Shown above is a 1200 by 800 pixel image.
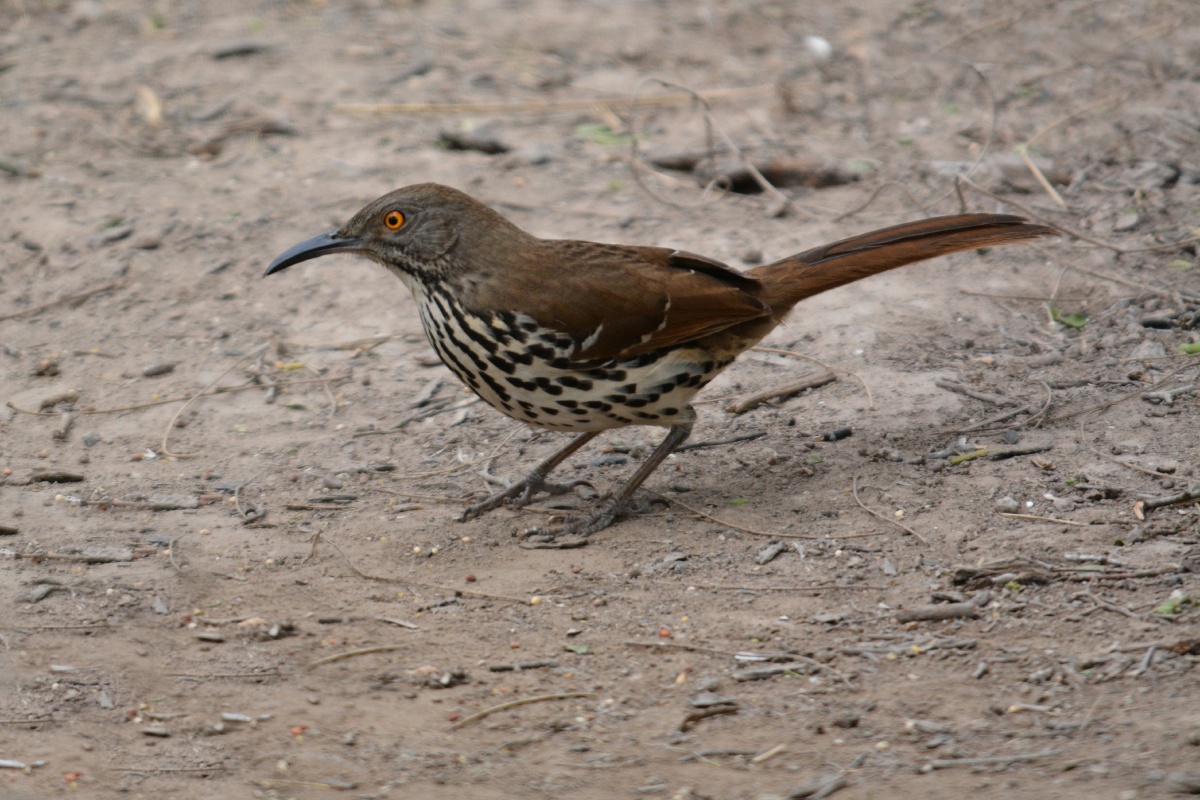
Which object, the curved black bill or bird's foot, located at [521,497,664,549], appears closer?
bird's foot, located at [521,497,664,549]

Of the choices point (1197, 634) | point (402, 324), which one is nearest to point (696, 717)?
point (1197, 634)

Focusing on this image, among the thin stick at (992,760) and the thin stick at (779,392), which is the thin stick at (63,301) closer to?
the thin stick at (779,392)

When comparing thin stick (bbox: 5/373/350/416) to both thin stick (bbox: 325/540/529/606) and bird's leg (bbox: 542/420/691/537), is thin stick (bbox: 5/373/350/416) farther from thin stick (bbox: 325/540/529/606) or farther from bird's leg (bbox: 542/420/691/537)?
bird's leg (bbox: 542/420/691/537)

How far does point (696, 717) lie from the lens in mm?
3434

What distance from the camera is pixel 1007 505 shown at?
4309 mm

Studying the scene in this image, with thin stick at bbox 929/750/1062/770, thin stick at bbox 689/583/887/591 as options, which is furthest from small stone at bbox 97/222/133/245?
thin stick at bbox 929/750/1062/770

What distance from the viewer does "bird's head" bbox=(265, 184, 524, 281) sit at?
4.52 metres

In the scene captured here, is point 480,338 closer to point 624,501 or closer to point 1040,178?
point 624,501

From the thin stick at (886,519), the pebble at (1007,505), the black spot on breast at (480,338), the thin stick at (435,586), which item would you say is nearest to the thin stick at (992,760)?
the thin stick at (886,519)

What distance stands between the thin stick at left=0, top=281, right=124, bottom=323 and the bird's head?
2.10 meters

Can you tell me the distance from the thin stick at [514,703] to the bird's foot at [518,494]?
119 centimetres

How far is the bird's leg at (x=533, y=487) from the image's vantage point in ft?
15.4

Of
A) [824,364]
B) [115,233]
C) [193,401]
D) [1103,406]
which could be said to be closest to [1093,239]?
[1103,406]

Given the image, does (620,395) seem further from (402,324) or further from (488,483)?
(402,324)
